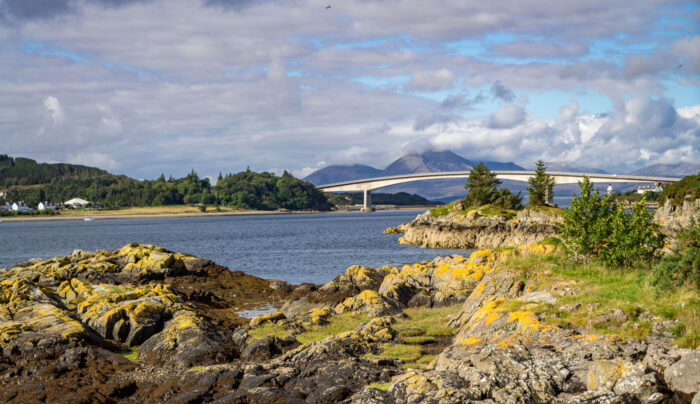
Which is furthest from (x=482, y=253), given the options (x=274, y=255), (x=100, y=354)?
(x=274, y=255)

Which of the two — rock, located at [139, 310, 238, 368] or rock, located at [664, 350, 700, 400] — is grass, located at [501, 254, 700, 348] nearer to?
rock, located at [664, 350, 700, 400]

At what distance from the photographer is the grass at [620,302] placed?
39.8ft

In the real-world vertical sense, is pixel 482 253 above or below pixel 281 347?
above

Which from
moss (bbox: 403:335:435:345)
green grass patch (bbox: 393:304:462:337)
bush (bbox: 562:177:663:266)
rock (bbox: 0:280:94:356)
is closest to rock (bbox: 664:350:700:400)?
moss (bbox: 403:335:435:345)

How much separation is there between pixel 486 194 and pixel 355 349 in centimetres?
7363

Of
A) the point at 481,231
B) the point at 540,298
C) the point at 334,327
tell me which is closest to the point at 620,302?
the point at 540,298

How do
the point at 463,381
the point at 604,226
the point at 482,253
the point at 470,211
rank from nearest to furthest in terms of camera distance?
the point at 463,381, the point at 604,226, the point at 482,253, the point at 470,211

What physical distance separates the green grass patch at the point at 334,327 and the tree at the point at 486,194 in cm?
6450

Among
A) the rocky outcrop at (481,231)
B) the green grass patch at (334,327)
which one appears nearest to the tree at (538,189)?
the rocky outcrop at (481,231)

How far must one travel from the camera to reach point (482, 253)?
25.5 m

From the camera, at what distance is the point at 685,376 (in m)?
9.92

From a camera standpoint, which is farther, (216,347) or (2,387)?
(216,347)

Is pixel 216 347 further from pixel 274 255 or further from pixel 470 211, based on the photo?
pixel 470 211

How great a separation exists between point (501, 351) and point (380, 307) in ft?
33.5
